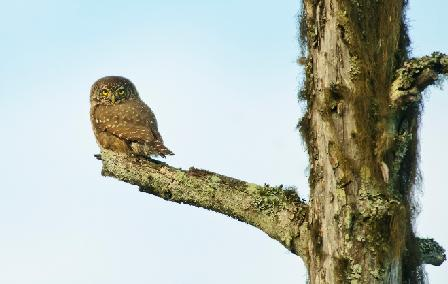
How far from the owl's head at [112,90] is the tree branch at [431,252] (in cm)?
450

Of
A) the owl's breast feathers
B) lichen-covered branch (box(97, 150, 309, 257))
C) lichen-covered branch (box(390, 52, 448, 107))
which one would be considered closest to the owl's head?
the owl's breast feathers

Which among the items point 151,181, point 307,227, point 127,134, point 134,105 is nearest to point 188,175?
Answer: point 151,181

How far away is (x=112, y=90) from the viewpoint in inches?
330

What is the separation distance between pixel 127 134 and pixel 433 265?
3.39 meters

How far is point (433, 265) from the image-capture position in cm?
446

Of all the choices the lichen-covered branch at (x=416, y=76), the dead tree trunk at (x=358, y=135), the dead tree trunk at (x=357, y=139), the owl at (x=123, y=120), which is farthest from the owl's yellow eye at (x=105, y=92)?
the lichen-covered branch at (x=416, y=76)

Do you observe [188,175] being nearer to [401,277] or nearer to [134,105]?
[401,277]

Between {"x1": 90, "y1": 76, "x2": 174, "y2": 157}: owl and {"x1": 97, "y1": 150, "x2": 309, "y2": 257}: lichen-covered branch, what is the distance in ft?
5.80

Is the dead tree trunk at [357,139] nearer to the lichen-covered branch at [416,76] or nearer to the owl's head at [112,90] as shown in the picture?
the lichen-covered branch at [416,76]

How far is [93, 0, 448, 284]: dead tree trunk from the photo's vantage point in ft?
12.3

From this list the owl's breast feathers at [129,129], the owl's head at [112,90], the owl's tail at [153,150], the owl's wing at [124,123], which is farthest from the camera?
the owl's head at [112,90]

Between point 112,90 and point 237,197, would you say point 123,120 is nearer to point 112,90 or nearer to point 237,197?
point 112,90

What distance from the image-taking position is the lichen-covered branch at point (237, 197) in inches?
161

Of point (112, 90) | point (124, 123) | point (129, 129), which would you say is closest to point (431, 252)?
point (129, 129)
